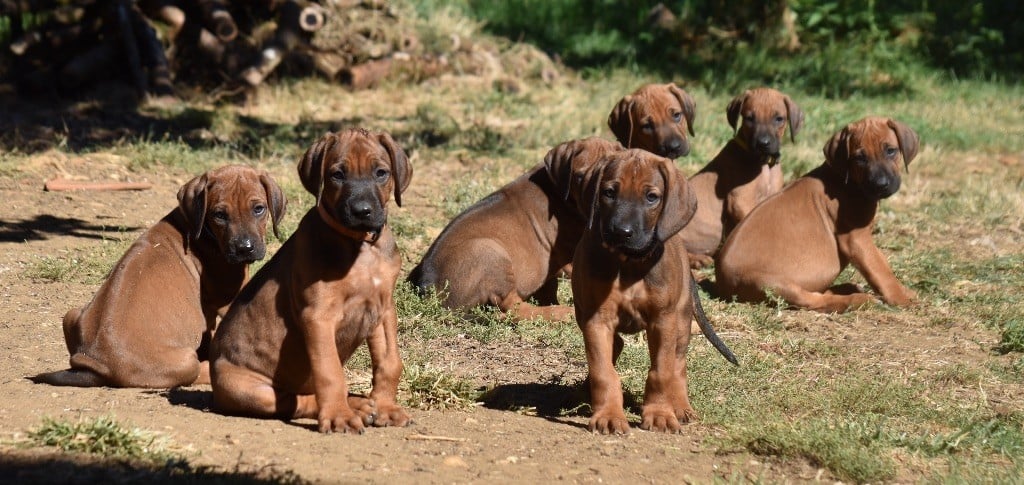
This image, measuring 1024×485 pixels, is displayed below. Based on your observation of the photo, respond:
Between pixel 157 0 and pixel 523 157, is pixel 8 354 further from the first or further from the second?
pixel 157 0

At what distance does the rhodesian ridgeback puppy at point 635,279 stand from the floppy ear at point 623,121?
4.27 m

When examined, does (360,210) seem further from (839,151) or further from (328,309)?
(839,151)

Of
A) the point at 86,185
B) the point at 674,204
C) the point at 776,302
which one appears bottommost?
the point at 776,302

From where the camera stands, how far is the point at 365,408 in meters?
6.81

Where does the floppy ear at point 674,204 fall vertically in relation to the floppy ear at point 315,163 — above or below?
below

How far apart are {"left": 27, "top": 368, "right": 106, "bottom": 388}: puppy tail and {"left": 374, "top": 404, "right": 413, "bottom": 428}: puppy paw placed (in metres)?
1.71

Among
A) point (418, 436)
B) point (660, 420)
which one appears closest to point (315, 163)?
point (418, 436)

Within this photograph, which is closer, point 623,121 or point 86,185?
point 623,121

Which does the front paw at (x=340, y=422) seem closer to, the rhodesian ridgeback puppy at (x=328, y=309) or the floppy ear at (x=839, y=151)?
the rhodesian ridgeback puppy at (x=328, y=309)

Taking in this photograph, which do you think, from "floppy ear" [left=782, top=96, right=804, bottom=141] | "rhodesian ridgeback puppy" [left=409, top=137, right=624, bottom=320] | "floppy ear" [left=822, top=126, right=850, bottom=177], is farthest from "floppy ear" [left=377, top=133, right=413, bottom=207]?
"floppy ear" [left=782, top=96, right=804, bottom=141]

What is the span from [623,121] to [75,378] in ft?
18.2

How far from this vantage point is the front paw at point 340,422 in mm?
6539

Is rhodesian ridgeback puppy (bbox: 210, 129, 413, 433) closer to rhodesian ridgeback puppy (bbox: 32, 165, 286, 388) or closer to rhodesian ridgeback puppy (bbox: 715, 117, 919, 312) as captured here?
rhodesian ridgeback puppy (bbox: 32, 165, 286, 388)

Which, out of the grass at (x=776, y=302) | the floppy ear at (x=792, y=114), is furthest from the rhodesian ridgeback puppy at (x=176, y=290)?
the floppy ear at (x=792, y=114)
